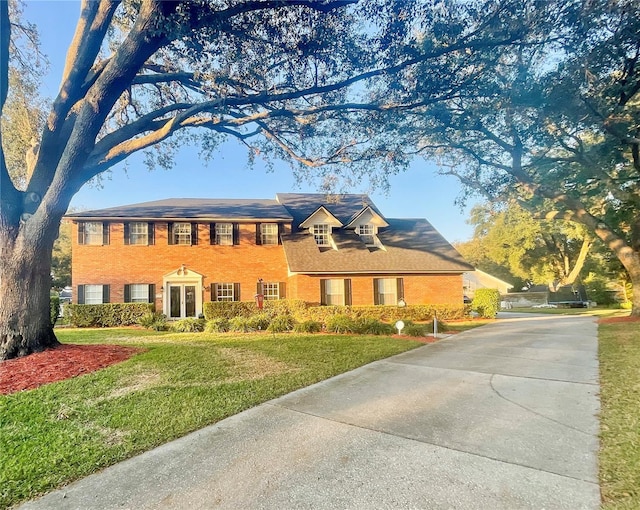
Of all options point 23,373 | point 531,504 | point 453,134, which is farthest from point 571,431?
point 453,134

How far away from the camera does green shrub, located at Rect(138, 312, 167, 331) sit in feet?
51.1

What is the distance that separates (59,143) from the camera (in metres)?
8.73

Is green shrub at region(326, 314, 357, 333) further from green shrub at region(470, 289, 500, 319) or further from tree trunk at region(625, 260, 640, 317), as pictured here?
tree trunk at region(625, 260, 640, 317)

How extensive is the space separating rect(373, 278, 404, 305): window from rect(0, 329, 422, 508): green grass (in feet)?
32.8

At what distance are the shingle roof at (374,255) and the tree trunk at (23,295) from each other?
1137 centimetres

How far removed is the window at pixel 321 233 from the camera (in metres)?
21.1

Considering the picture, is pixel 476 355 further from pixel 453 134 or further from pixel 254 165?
pixel 254 165

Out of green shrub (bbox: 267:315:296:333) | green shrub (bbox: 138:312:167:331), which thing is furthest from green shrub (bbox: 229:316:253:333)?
green shrub (bbox: 138:312:167:331)

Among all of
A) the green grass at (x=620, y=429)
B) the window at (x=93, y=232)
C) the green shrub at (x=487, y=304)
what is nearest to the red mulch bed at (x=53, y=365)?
the green grass at (x=620, y=429)

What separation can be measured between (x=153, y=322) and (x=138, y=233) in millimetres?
5767

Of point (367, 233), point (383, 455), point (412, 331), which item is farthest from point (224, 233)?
point (383, 455)

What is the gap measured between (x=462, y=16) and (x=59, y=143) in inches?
384

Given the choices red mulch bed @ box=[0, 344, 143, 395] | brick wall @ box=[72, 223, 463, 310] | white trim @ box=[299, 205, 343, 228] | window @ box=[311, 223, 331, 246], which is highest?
white trim @ box=[299, 205, 343, 228]

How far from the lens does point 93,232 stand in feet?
63.5
